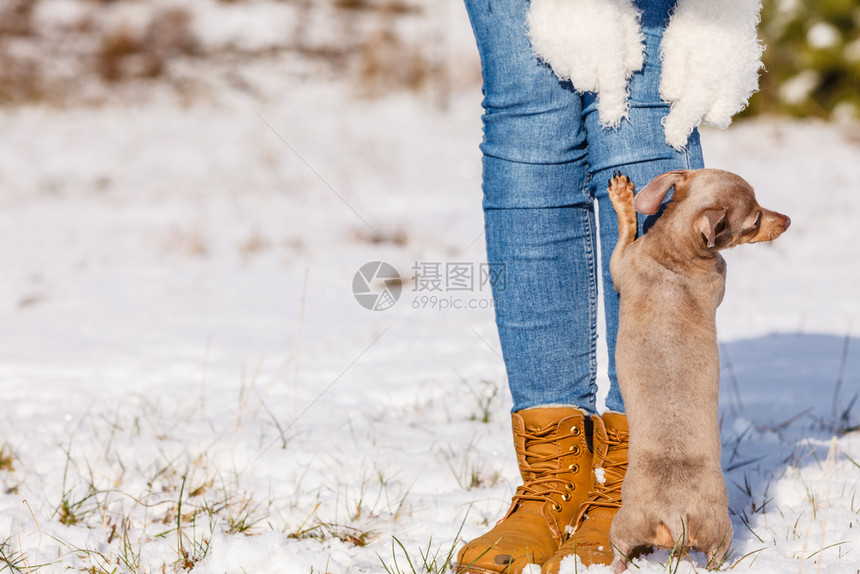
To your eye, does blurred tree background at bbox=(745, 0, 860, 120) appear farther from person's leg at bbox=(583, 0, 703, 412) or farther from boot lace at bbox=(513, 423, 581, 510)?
boot lace at bbox=(513, 423, 581, 510)

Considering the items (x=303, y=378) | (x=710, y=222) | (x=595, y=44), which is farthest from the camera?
(x=303, y=378)

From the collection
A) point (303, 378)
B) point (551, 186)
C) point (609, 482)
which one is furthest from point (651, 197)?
point (303, 378)

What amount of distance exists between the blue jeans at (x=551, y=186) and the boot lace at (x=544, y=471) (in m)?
0.08

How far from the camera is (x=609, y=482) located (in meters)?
1.82

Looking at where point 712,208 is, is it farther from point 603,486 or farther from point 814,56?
point 814,56

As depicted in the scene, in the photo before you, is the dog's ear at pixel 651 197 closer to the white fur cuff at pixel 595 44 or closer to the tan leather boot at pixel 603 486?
the white fur cuff at pixel 595 44

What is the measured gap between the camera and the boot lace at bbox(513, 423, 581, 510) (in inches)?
72.5

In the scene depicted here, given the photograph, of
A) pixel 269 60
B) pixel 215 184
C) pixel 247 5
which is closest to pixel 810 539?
pixel 215 184

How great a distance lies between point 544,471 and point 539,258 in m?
0.55

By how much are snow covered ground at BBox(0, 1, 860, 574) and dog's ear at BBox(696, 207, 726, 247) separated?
0.70 m

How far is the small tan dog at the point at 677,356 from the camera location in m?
1.52

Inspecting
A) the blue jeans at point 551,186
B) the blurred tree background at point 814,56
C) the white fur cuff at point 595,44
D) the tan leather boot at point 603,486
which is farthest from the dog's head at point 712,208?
the blurred tree background at point 814,56

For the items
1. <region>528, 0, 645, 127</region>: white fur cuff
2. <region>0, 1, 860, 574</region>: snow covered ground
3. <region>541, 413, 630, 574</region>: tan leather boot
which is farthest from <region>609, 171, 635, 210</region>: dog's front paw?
<region>0, 1, 860, 574</region>: snow covered ground

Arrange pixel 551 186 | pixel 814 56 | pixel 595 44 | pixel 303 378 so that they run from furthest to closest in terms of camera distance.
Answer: pixel 814 56 < pixel 303 378 < pixel 551 186 < pixel 595 44
